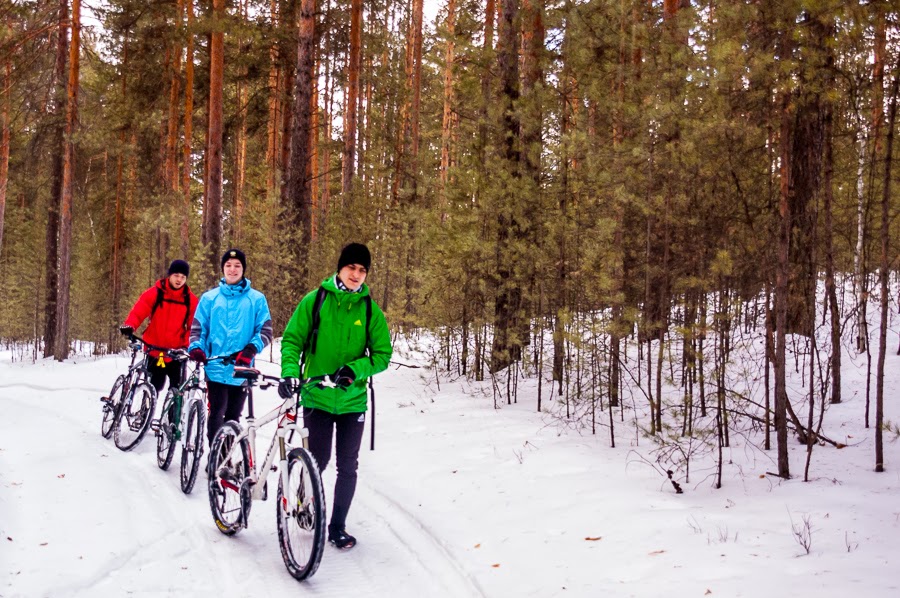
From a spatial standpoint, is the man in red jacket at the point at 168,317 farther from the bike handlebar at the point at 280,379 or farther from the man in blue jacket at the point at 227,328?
the bike handlebar at the point at 280,379

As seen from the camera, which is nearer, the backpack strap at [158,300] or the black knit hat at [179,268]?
the black knit hat at [179,268]

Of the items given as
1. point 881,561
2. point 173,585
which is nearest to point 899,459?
point 881,561

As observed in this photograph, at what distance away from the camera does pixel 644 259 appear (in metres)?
7.96

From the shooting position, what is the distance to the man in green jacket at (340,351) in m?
4.71

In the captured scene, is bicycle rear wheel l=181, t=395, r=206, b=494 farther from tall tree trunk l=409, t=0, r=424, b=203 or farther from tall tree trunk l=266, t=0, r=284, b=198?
tall tree trunk l=409, t=0, r=424, b=203

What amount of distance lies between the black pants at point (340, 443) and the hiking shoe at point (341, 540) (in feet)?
0.13

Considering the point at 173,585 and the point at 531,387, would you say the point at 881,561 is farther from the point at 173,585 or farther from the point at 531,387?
the point at 531,387

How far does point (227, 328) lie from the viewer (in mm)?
6402

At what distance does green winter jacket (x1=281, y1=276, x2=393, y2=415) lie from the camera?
4.73m

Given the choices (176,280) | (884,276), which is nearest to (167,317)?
(176,280)

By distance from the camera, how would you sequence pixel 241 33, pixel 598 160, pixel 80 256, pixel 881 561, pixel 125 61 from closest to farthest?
1. pixel 881 561
2. pixel 598 160
3. pixel 241 33
4. pixel 125 61
5. pixel 80 256

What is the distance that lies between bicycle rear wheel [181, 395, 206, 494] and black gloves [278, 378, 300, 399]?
2.24 meters

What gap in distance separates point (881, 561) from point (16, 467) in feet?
25.9

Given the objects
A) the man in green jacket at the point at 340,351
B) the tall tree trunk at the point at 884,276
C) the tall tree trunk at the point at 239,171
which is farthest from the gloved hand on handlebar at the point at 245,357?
the tall tree trunk at the point at 239,171
